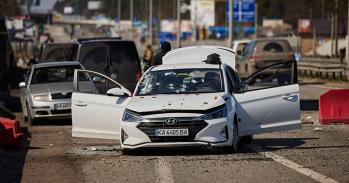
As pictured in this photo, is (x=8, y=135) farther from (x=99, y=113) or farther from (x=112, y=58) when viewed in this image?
(x=112, y=58)

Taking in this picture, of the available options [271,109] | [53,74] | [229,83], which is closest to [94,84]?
[53,74]

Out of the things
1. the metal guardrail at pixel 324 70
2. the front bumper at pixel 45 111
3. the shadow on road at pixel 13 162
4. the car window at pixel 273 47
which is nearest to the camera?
the shadow on road at pixel 13 162

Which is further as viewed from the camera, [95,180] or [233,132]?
[233,132]

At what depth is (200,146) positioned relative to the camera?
47.0 feet

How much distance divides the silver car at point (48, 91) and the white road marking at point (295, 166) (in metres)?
6.34

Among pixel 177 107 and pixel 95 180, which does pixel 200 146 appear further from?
pixel 95 180

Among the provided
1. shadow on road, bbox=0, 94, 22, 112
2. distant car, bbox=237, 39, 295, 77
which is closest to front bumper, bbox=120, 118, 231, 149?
shadow on road, bbox=0, 94, 22, 112

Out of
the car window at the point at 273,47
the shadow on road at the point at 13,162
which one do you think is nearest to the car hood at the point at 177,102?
the shadow on road at the point at 13,162

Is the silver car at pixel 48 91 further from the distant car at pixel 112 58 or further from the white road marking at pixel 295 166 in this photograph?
the white road marking at pixel 295 166

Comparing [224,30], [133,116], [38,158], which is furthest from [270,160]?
[224,30]

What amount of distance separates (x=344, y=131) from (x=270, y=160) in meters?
5.21

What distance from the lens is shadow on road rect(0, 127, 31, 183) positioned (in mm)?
12420

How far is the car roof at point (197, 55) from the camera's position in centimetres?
2002

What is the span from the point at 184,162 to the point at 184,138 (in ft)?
2.35
